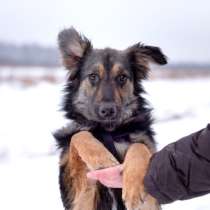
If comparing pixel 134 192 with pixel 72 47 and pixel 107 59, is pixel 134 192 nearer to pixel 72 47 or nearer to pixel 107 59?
pixel 107 59

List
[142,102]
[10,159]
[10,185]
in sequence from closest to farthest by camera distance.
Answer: [142,102]
[10,185]
[10,159]

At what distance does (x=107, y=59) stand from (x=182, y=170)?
242cm

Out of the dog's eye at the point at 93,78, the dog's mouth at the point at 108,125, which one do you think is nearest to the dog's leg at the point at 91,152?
the dog's mouth at the point at 108,125

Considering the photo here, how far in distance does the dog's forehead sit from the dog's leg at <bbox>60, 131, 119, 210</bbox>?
37.4 inches

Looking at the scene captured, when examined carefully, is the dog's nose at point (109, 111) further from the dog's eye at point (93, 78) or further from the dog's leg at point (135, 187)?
the dog's leg at point (135, 187)

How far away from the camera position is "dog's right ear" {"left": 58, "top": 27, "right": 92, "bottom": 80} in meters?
5.37

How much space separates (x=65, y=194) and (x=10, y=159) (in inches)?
203

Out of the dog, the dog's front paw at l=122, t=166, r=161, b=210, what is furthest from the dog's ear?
the dog's front paw at l=122, t=166, r=161, b=210

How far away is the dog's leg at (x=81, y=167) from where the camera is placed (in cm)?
415

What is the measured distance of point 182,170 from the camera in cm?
310

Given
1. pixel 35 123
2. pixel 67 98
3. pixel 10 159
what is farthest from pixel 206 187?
pixel 35 123

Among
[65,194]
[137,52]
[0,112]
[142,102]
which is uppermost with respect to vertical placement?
[137,52]

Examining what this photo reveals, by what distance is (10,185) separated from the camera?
7.65m

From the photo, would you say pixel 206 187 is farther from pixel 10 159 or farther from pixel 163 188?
pixel 10 159
